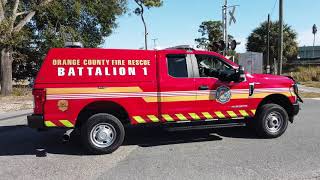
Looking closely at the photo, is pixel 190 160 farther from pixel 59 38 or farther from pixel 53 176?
pixel 59 38

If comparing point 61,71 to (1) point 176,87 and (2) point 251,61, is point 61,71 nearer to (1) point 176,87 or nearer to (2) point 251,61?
(1) point 176,87

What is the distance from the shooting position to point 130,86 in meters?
8.59

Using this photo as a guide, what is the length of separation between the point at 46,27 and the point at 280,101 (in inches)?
911

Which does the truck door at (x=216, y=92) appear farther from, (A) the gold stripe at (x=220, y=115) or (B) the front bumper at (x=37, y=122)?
(B) the front bumper at (x=37, y=122)

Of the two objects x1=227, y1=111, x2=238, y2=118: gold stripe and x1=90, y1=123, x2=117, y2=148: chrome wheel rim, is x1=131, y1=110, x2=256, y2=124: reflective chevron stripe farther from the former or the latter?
x1=90, y1=123, x2=117, y2=148: chrome wheel rim

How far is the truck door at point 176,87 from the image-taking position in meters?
8.84

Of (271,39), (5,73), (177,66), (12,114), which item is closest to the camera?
(177,66)

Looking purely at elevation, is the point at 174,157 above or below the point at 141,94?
below

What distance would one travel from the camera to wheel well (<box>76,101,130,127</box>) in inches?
335

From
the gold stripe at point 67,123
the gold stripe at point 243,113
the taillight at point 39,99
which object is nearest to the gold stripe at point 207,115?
the gold stripe at point 243,113

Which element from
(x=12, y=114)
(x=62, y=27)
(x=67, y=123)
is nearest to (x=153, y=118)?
(x=67, y=123)

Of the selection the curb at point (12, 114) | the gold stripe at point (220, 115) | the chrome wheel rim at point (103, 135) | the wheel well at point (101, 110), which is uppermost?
the wheel well at point (101, 110)

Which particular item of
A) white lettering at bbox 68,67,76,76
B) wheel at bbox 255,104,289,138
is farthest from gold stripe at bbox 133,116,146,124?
wheel at bbox 255,104,289,138

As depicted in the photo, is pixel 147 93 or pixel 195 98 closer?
pixel 147 93
